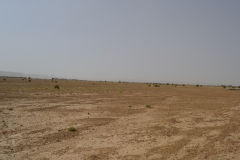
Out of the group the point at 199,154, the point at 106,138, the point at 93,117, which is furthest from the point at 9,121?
the point at 199,154

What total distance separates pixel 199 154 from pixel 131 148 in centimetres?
266

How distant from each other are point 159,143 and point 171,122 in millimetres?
5814

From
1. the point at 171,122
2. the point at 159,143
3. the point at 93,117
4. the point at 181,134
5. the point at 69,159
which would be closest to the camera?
the point at 69,159

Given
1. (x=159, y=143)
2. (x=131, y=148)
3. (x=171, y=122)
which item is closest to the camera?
(x=131, y=148)

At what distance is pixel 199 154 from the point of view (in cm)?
1062

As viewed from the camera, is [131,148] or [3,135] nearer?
[131,148]

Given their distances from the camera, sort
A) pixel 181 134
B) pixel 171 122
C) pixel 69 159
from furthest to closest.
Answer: pixel 171 122 < pixel 181 134 < pixel 69 159

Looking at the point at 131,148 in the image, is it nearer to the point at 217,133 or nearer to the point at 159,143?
the point at 159,143

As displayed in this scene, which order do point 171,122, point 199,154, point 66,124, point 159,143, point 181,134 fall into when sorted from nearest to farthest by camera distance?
point 199,154, point 159,143, point 181,134, point 66,124, point 171,122

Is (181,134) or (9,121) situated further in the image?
(9,121)

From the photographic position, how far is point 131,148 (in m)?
11.4

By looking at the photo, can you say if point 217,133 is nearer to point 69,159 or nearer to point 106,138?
point 106,138

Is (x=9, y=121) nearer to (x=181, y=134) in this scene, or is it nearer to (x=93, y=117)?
(x=93, y=117)

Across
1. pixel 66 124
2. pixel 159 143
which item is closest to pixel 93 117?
pixel 66 124
